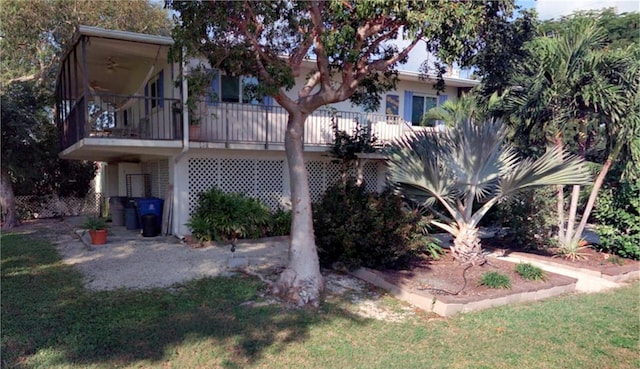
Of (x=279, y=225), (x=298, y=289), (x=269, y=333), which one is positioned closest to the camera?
(x=269, y=333)

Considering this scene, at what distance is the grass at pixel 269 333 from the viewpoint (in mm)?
4219

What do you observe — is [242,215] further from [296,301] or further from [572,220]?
[572,220]

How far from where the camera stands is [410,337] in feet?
16.3

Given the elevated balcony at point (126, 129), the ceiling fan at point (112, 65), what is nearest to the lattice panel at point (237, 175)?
the elevated balcony at point (126, 129)

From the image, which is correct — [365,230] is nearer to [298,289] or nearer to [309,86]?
[298,289]

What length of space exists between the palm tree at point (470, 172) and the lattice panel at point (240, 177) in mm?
5119

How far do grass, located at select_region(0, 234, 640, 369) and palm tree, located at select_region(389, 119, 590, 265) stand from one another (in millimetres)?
2096

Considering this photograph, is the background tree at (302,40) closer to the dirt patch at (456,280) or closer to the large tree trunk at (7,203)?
the dirt patch at (456,280)

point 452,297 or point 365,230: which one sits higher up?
point 365,230

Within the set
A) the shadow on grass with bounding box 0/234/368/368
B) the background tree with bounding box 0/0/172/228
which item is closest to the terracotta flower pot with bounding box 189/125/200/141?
the shadow on grass with bounding box 0/234/368/368

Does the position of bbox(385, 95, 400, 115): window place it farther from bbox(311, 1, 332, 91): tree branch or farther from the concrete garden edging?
the concrete garden edging

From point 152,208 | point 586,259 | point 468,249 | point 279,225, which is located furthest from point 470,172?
point 152,208

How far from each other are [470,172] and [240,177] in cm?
670

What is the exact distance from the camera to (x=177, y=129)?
10609 millimetres
